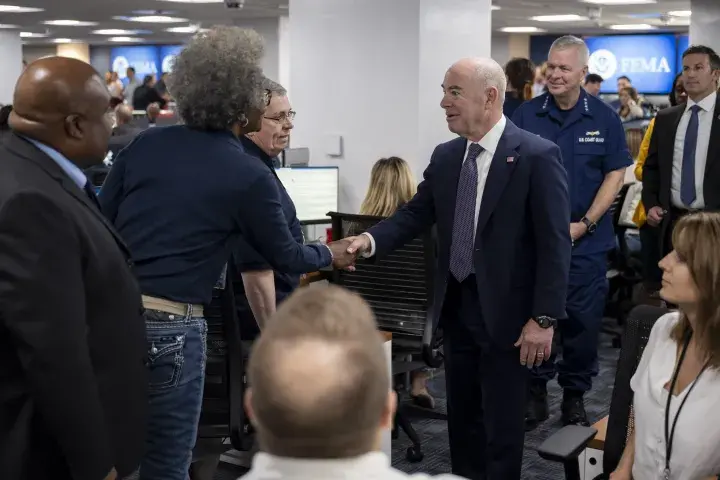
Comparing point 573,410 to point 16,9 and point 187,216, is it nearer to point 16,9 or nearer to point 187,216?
point 187,216

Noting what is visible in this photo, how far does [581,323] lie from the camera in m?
4.40

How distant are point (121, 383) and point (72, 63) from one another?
27.4 inches

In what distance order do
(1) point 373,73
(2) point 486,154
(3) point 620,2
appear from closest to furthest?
(2) point 486,154, (1) point 373,73, (3) point 620,2

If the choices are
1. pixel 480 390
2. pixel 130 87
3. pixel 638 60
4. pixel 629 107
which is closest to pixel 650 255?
pixel 480 390

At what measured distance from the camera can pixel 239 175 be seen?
2314 millimetres

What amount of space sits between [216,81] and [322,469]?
63.3 inches

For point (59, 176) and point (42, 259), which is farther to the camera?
point (59, 176)

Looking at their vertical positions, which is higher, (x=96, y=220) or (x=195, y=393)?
(x=96, y=220)

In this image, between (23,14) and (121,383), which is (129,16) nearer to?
(23,14)

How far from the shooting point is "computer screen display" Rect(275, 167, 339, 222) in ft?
17.7

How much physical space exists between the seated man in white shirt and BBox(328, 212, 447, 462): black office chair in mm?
3001

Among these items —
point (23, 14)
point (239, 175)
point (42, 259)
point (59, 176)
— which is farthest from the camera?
point (23, 14)

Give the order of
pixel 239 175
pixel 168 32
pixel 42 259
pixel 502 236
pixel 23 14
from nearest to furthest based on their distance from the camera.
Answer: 1. pixel 42 259
2. pixel 239 175
3. pixel 502 236
4. pixel 23 14
5. pixel 168 32

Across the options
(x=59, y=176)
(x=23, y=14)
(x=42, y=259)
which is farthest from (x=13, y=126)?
(x=23, y=14)
